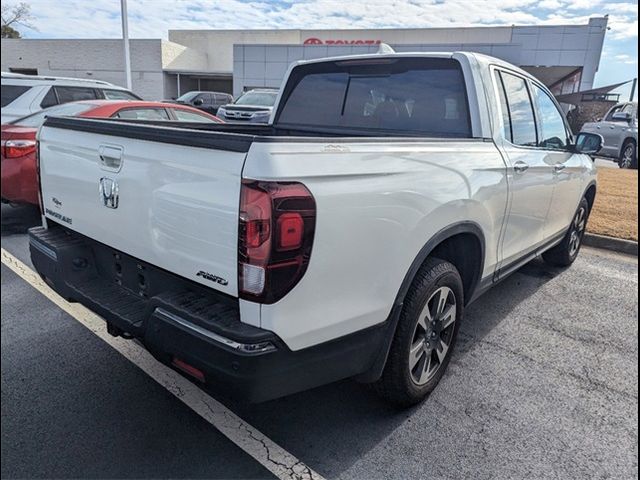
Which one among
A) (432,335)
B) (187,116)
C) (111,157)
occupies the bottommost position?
(432,335)

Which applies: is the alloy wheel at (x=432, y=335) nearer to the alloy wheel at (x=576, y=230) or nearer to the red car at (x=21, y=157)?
the alloy wheel at (x=576, y=230)

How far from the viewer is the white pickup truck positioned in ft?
5.90

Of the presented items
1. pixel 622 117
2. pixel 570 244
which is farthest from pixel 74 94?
pixel 622 117

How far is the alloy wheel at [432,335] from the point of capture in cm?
262

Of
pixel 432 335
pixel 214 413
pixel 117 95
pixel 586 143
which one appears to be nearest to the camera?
pixel 214 413

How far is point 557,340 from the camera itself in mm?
3674

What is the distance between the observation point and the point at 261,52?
1134 inches

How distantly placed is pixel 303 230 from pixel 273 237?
0.41ft

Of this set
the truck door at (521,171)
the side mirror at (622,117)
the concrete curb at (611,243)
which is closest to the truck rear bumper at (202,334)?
the truck door at (521,171)

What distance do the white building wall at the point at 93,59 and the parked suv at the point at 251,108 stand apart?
22160 mm

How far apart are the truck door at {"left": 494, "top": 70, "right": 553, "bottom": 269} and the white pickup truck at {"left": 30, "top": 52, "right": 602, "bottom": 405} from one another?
2cm

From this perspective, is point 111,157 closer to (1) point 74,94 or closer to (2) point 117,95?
(1) point 74,94

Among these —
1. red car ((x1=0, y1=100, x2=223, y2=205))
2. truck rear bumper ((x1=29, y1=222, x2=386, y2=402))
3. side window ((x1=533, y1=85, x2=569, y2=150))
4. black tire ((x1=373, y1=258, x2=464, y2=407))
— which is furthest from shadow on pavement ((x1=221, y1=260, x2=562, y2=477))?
red car ((x1=0, y1=100, x2=223, y2=205))

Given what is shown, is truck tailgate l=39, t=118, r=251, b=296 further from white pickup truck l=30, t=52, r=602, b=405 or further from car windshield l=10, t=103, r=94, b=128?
car windshield l=10, t=103, r=94, b=128
